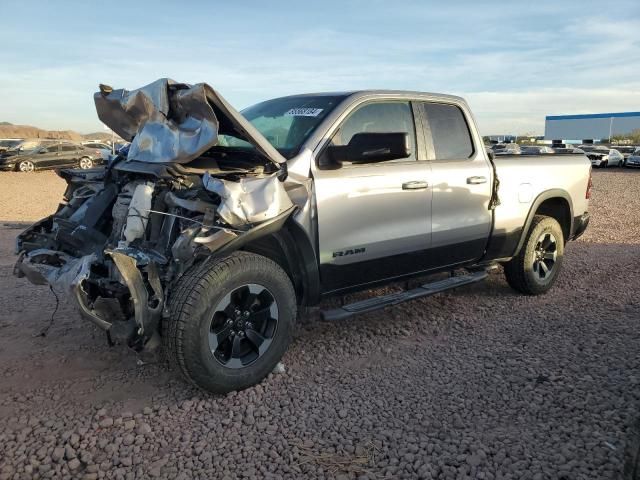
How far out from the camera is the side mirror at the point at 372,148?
386 centimetres

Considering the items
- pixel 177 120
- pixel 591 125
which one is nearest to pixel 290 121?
pixel 177 120

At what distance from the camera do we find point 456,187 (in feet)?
15.9

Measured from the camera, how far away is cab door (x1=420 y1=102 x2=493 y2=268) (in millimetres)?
4758

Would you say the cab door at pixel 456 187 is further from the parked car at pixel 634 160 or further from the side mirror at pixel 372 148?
the parked car at pixel 634 160

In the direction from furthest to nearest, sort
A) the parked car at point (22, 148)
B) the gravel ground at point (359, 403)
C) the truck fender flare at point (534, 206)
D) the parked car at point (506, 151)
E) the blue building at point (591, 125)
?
the blue building at point (591, 125) < the parked car at point (22, 148) < the parked car at point (506, 151) < the truck fender flare at point (534, 206) < the gravel ground at point (359, 403)

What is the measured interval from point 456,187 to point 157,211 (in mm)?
2609

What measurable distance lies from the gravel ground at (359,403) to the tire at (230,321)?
0.65 ft

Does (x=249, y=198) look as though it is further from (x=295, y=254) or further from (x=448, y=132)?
(x=448, y=132)

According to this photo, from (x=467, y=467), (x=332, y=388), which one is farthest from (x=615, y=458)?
(x=332, y=388)

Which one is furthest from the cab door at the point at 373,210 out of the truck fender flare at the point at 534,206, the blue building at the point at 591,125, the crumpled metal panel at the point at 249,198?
the blue building at the point at 591,125

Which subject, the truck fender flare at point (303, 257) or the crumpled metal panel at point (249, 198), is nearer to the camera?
the crumpled metal panel at point (249, 198)

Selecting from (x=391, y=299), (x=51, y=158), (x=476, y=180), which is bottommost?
(x=391, y=299)

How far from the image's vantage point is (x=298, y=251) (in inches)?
156

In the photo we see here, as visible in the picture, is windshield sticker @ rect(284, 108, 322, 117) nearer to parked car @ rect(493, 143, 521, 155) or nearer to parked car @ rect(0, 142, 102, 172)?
parked car @ rect(493, 143, 521, 155)
